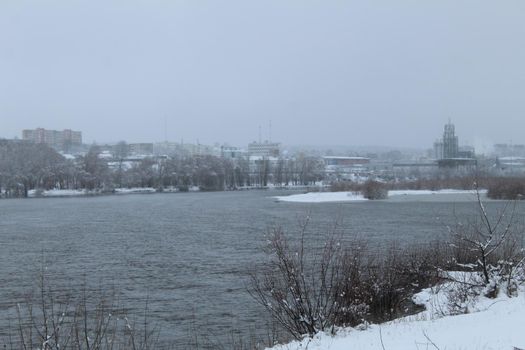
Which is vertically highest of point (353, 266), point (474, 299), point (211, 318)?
point (353, 266)

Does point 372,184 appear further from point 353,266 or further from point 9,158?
point 9,158

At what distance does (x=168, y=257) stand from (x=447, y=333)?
1965 centimetres

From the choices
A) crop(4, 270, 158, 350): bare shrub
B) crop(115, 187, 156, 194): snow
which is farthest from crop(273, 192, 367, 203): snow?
crop(4, 270, 158, 350): bare shrub

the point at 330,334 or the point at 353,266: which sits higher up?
the point at 353,266

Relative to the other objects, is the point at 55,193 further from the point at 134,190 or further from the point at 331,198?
the point at 331,198

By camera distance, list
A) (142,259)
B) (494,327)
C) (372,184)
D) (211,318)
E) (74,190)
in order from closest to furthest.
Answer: (494,327), (211,318), (142,259), (372,184), (74,190)

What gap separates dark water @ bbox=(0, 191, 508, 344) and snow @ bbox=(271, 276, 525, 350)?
3.00 m

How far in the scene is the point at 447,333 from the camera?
9.81 meters

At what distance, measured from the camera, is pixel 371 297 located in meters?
14.0

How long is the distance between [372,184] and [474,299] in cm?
6773

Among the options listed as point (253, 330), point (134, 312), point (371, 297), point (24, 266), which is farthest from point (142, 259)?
point (371, 297)

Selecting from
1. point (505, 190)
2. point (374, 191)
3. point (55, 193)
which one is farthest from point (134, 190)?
point (505, 190)

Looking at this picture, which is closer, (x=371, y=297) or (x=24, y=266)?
(x=371, y=297)

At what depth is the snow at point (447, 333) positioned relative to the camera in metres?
8.86
